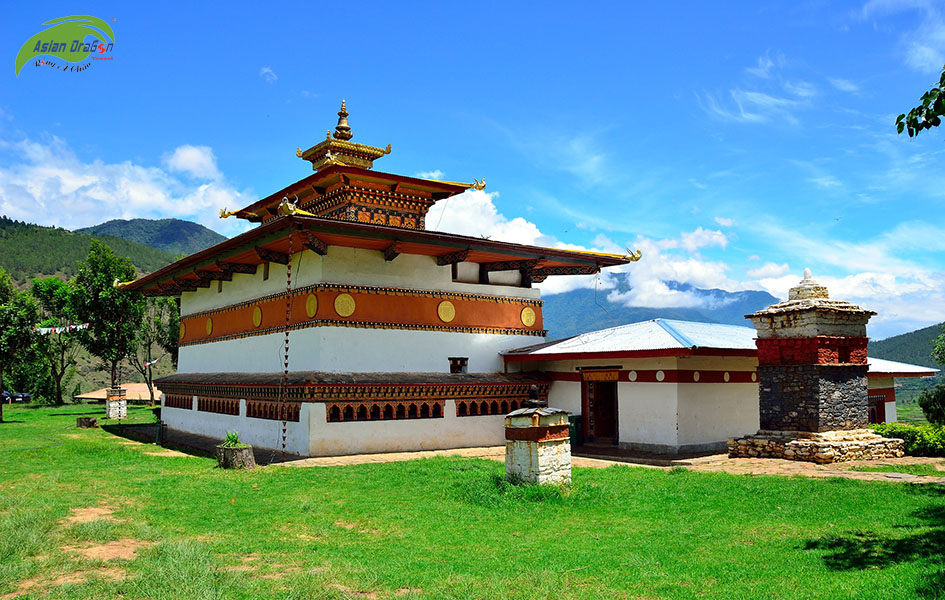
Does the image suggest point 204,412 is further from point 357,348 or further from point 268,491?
point 268,491

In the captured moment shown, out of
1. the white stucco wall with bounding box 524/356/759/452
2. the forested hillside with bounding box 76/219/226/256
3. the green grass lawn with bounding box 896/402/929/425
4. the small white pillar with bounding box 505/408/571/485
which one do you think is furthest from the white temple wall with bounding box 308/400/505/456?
the forested hillside with bounding box 76/219/226/256

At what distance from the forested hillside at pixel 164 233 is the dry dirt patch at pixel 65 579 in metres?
172

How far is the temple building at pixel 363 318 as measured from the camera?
16.2m

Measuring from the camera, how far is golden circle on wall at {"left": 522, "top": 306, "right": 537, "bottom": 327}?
20409mm

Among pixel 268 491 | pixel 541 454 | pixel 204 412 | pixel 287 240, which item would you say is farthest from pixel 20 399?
pixel 541 454

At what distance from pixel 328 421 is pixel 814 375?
10.5 metres

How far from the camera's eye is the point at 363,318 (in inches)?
672

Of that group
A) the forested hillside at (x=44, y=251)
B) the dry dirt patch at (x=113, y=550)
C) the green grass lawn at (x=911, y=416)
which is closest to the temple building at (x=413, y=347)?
the dry dirt patch at (x=113, y=550)

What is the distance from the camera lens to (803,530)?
7715mm

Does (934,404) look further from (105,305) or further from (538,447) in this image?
(105,305)

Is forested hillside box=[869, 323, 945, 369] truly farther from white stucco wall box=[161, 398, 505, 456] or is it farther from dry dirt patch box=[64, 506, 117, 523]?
dry dirt patch box=[64, 506, 117, 523]

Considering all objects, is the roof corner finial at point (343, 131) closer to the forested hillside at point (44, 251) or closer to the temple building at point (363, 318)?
the temple building at point (363, 318)

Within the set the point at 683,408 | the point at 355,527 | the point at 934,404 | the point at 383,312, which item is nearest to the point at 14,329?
the point at 383,312

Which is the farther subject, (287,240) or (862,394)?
(287,240)
